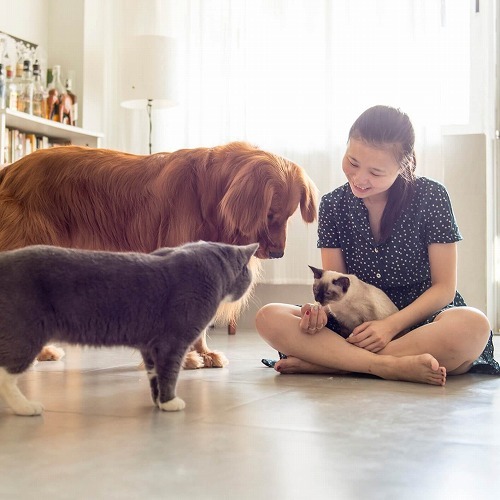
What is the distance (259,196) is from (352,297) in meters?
0.47

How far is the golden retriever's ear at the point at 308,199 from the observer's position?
2.49 meters

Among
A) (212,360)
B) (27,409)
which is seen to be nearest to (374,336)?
(212,360)

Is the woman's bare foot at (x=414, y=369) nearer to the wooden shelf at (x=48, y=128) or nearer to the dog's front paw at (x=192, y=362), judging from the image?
the dog's front paw at (x=192, y=362)

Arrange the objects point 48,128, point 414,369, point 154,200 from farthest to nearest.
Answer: point 48,128 → point 154,200 → point 414,369

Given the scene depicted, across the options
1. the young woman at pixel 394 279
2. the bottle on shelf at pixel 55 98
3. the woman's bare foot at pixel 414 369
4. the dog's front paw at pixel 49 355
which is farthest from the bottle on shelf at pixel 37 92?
the woman's bare foot at pixel 414 369

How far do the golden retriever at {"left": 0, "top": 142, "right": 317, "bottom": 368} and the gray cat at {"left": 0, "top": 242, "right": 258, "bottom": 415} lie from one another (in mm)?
770

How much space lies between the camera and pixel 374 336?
2.01 meters

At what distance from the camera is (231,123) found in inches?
167

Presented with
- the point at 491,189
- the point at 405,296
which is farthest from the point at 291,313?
the point at 491,189

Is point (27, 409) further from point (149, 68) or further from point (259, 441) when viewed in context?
point (149, 68)

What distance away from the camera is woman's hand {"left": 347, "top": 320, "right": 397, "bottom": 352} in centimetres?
201

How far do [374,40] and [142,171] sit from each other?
2.00m

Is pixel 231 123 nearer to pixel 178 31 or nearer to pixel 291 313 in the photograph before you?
pixel 178 31

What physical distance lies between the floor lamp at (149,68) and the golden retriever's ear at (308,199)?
1.70m
